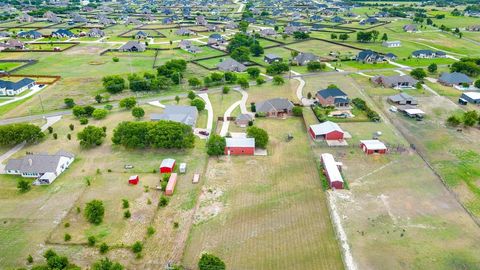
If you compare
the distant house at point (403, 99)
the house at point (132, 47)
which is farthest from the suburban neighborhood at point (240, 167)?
the house at point (132, 47)

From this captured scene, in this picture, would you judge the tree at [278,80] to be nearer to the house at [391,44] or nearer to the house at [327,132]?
the house at [327,132]

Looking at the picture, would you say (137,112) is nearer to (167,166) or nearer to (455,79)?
(167,166)

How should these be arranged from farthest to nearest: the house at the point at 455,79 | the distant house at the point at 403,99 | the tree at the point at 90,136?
1. the house at the point at 455,79
2. the distant house at the point at 403,99
3. the tree at the point at 90,136

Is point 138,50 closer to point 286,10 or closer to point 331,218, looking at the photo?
point 331,218

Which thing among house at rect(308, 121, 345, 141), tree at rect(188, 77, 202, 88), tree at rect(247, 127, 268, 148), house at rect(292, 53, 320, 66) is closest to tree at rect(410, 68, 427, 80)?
house at rect(292, 53, 320, 66)

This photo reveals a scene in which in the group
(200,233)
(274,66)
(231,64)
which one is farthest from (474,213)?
(231,64)

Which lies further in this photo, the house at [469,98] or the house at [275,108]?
the house at [469,98]

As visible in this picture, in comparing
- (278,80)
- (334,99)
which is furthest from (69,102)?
(334,99)

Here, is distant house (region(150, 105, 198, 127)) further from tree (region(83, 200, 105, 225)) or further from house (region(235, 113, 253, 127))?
tree (region(83, 200, 105, 225))
